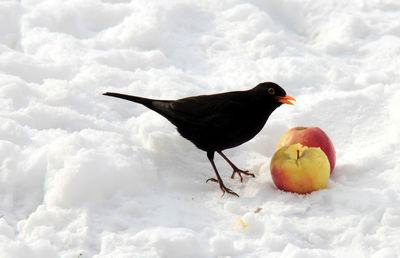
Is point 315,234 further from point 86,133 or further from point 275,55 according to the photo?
point 275,55

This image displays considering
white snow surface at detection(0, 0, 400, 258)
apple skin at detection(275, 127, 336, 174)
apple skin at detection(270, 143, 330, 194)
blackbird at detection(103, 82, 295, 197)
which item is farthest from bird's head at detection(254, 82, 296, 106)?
white snow surface at detection(0, 0, 400, 258)

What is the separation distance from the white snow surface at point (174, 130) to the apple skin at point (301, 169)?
0.07 meters

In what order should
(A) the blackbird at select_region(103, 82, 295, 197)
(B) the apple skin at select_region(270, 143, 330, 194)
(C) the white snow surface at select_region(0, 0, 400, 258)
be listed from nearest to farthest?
(C) the white snow surface at select_region(0, 0, 400, 258), (B) the apple skin at select_region(270, 143, 330, 194), (A) the blackbird at select_region(103, 82, 295, 197)

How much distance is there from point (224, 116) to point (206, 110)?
0.49 feet

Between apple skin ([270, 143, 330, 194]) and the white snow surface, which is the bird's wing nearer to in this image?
the white snow surface

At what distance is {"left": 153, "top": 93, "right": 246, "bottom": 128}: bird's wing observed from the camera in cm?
388

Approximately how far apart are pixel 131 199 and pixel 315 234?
45.7 inches

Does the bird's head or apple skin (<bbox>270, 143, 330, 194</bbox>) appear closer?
apple skin (<bbox>270, 143, 330, 194</bbox>)

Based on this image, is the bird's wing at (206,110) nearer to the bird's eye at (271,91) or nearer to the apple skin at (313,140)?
the bird's eye at (271,91)

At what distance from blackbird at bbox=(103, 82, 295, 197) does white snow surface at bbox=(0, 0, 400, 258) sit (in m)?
0.26

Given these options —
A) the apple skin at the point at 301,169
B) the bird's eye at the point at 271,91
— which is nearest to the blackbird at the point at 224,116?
the bird's eye at the point at 271,91

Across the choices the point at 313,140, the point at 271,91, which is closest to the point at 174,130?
the point at 271,91

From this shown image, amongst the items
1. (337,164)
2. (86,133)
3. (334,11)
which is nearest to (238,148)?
(337,164)

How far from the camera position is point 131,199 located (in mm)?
3490
